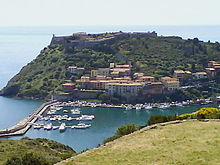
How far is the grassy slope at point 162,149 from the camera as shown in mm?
9531

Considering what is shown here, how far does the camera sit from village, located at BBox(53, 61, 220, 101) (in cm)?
6394

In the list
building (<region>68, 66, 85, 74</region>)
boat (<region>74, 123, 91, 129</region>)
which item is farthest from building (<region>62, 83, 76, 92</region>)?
boat (<region>74, 123, 91, 129</region>)

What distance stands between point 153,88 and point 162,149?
179ft

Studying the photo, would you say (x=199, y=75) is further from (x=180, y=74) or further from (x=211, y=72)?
(x=180, y=74)

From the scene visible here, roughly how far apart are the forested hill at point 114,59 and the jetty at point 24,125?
9.72 m

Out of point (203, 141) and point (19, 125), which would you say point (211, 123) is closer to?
point (203, 141)

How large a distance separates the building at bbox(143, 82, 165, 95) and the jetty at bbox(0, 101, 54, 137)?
16719mm

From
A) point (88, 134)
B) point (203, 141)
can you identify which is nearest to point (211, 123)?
point (203, 141)

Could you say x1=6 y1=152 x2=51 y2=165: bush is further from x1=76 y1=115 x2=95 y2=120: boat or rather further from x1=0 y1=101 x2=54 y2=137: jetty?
x1=76 y1=115 x2=95 y2=120: boat

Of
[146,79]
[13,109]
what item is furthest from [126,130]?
[146,79]

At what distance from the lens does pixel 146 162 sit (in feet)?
30.7

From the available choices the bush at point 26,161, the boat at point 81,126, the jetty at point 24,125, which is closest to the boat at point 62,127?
the boat at point 81,126

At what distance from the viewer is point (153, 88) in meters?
64.6

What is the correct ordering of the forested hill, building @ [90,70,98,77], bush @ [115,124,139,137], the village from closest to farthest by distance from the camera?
bush @ [115,124,139,137] < the village < building @ [90,70,98,77] < the forested hill
